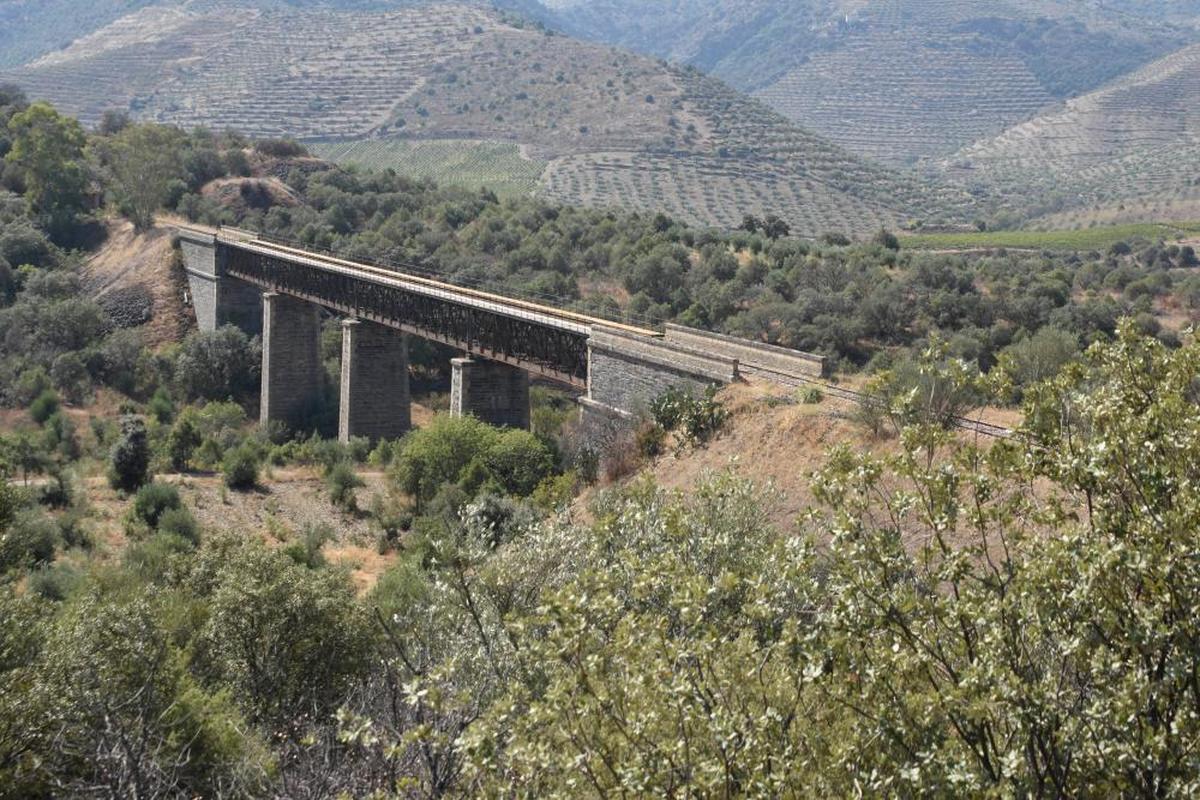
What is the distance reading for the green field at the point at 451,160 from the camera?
105688mm

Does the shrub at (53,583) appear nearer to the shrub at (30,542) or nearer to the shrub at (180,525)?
the shrub at (30,542)

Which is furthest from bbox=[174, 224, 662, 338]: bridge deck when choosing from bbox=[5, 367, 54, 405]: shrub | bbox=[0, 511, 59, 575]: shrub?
bbox=[0, 511, 59, 575]: shrub

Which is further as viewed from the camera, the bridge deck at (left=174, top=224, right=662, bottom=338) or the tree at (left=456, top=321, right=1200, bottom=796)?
the bridge deck at (left=174, top=224, right=662, bottom=338)

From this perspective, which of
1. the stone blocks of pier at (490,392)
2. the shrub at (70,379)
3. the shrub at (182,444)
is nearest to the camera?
the stone blocks of pier at (490,392)

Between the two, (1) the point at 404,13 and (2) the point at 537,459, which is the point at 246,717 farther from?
(1) the point at 404,13

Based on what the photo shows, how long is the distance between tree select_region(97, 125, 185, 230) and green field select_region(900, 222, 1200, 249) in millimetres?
44054

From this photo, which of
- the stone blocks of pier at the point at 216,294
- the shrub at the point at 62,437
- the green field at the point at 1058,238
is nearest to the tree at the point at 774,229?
the green field at the point at 1058,238

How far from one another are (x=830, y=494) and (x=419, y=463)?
24.4m

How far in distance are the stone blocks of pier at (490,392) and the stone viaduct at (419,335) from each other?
0.03m

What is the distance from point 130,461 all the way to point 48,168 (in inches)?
1398

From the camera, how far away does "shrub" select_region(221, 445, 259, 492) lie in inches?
1393

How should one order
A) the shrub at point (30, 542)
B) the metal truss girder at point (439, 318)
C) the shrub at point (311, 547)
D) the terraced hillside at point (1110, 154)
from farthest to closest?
the terraced hillside at point (1110, 154) → the metal truss girder at point (439, 318) → the shrub at point (311, 547) → the shrub at point (30, 542)

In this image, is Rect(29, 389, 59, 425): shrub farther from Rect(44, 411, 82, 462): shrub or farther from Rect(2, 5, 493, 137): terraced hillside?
Rect(2, 5, 493, 137): terraced hillside

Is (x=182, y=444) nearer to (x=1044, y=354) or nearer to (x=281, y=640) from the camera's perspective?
(x=281, y=640)
